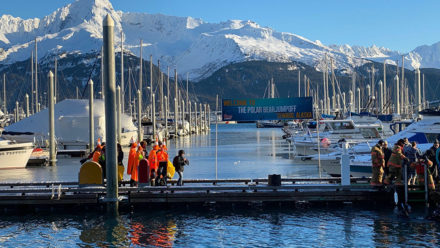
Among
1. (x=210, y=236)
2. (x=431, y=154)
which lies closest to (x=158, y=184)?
(x=210, y=236)

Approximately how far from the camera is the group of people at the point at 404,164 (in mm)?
23719

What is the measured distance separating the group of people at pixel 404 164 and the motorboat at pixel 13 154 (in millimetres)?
30184

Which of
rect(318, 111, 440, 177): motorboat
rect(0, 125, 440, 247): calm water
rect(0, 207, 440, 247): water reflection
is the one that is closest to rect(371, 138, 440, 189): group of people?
rect(0, 125, 440, 247): calm water

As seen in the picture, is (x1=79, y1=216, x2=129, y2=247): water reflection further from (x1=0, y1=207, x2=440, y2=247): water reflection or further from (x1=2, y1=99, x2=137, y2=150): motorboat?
(x1=2, y1=99, x2=137, y2=150): motorboat

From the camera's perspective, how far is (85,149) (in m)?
65.8

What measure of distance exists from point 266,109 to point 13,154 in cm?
2568

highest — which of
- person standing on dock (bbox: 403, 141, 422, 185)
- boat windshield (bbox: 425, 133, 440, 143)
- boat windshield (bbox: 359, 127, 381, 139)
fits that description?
boat windshield (bbox: 359, 127, 381, 139)

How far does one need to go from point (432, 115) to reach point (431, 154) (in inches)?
467

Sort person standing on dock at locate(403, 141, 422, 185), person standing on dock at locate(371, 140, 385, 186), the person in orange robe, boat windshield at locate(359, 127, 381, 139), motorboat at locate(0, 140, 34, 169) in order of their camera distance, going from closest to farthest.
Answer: person standing on dock at locate(403, 141, 422, 185) → person standing on dock at locate(371, 140, 385, 186) → the person in orange robe → motorboat at locate(0, 140, 34, 169) → boat windshield at locate(359, 127, 381, 139)

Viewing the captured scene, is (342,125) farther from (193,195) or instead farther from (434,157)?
(193,195)

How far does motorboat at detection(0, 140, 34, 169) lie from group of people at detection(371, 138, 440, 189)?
3018cm

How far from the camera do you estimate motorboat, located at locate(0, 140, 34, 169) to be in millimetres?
46406

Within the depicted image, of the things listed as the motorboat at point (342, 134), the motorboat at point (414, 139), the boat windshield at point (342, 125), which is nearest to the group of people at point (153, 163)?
the motorboat at point (414, 139)

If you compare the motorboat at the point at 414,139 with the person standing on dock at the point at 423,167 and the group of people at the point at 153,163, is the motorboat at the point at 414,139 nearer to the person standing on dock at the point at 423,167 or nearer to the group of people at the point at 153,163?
the person standing on dock at the point at 423,167
